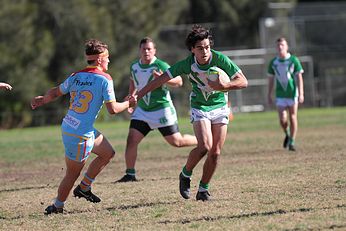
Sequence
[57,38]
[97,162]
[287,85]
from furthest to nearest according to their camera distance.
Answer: [57,38] < [287,85] < [97,162]

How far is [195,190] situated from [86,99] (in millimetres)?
2530

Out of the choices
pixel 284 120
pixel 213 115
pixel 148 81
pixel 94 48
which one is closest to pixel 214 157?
pixel 213 115

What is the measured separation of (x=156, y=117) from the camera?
1273 cm

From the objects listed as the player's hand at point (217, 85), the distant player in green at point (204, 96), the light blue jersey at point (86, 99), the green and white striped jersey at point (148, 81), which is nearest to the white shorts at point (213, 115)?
the distant player in green at point (204, 96)

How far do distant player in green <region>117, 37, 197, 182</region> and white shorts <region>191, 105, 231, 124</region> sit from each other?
2978 millimetres

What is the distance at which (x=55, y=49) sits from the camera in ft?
126

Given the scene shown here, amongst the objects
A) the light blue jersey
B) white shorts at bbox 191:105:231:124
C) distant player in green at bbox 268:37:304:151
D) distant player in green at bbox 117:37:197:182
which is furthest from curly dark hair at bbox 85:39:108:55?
distant player in green at bbox 268:37:304:151

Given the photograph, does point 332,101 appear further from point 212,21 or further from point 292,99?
point 292,99

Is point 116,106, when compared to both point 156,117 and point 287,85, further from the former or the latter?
point 287,85

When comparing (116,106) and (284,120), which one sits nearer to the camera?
(116,106)

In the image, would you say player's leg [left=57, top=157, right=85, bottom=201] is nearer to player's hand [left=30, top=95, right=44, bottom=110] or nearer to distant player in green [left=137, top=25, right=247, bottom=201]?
player's hand [left=30, top=95, right=44, bottom=110]

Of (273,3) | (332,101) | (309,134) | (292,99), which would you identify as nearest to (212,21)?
(273,3)

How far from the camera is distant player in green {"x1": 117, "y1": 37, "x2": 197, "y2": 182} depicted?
41.1 feet

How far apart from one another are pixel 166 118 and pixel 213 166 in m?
3.47
